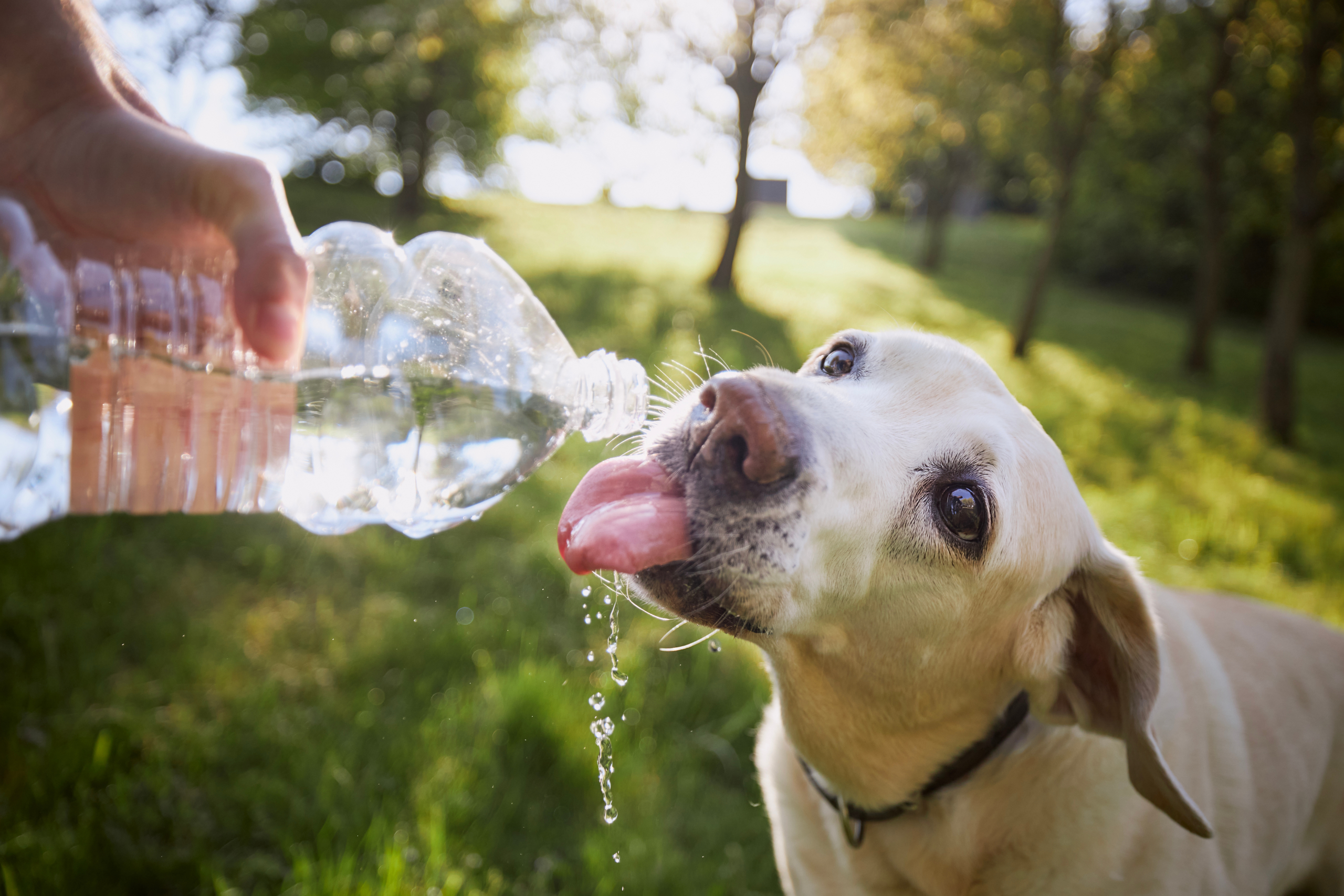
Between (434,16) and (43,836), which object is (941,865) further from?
(434,16)

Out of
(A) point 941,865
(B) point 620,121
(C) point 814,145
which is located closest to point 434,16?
(B) point 620,121

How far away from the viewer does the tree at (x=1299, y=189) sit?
9891 mm

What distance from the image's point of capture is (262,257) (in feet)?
4.69

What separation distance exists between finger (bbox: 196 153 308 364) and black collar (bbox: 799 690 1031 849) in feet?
5.85

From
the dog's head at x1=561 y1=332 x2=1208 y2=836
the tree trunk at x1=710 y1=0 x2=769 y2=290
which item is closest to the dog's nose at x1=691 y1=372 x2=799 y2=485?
the dog's head at x1=561 y1=332 x2=1208 y2=836

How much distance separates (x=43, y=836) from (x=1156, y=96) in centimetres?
1966

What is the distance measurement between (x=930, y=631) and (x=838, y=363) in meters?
0.77

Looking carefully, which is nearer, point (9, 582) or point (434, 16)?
point (9, 582)

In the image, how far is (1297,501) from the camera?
752cm

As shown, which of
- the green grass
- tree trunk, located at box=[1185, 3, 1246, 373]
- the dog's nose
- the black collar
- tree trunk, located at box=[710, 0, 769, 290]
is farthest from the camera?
tree trunk, located at box=[1185, 3, 1246, 373]

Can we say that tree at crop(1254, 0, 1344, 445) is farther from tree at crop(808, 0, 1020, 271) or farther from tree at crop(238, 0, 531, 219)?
tree at crop(238, 0, 531, 219)

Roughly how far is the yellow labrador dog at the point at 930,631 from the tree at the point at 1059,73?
11.9 m

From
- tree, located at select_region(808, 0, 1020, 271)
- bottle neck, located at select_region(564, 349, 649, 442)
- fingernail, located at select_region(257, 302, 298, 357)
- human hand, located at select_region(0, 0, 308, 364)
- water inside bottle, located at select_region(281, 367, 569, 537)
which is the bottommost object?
water inside bottle, located at select_region(281, 367, 569, 537)

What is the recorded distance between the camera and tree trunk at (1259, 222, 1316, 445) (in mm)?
10797
